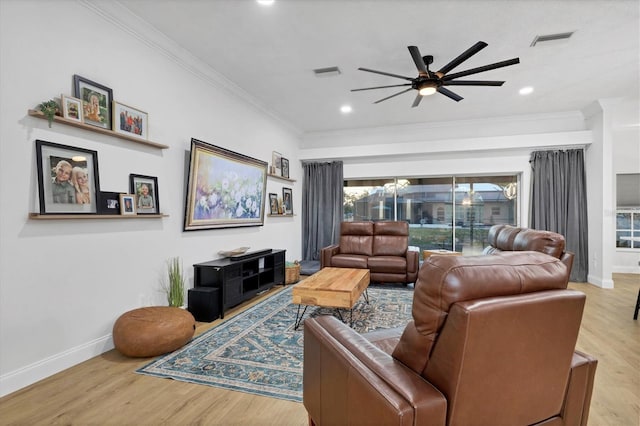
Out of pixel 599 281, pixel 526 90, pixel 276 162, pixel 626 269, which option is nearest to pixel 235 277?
pixel 276 162

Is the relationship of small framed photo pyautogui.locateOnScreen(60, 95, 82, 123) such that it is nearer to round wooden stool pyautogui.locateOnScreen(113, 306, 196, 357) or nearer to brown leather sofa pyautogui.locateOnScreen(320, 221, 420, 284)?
round wooden stool pyautogui.locateOnScreen(113, 306, 196, 357)

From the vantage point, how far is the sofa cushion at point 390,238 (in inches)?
200

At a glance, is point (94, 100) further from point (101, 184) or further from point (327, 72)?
point (327, 72)

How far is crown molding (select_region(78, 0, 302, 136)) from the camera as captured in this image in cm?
250

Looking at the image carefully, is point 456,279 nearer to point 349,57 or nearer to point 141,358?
point 141,358

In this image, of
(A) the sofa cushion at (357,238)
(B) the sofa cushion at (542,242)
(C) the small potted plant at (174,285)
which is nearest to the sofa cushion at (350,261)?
(A) the sofa cushion at (357,238)

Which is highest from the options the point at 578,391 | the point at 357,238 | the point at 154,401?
the point at 357,238

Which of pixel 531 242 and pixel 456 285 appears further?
pixel 531 242

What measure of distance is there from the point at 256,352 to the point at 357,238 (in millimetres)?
3165

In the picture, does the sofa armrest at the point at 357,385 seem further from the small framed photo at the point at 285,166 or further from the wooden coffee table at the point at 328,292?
the small framed photo at the point at 285,166

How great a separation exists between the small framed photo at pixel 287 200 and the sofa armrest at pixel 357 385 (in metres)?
4.37

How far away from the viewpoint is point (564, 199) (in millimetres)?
5191

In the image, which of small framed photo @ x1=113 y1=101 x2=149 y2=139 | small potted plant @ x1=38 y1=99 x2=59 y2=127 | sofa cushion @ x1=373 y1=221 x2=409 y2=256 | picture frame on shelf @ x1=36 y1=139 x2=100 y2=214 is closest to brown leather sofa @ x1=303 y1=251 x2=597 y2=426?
picture frame on shelf @ x1=36 y1=139 x2=100 y2=214

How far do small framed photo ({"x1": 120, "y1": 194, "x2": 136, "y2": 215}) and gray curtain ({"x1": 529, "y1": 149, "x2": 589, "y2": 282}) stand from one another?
5886 millimetres
